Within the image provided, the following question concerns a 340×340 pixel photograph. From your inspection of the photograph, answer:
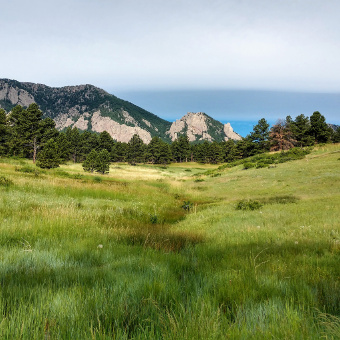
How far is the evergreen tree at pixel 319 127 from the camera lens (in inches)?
2773

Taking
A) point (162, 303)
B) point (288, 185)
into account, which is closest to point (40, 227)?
point (162, 303)

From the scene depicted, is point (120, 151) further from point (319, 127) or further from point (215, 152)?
point (319, 127)

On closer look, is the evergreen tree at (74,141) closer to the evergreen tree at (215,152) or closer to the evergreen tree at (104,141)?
the evergreen tree at (104,141)

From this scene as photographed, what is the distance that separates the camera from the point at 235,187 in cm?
2380

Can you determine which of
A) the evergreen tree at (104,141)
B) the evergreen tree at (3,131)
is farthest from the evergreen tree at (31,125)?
the evergreen tree at (104,141)

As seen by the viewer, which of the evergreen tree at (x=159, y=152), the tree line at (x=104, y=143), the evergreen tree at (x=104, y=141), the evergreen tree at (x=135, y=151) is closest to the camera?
the tree line at (x=104, y=143)

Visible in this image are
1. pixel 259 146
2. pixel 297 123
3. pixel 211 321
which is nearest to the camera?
pixel 211 321

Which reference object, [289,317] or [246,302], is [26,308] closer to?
[246,302]

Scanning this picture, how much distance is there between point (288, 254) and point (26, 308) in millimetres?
4412

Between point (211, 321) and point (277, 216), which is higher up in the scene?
point (211, 321)

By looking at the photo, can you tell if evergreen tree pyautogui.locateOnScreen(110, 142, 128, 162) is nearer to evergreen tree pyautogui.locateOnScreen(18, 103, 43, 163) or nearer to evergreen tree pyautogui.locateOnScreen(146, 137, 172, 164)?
evergreen tree pyautogui.locateOnScreen(146, 137, 172, 164)

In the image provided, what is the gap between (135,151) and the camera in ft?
350

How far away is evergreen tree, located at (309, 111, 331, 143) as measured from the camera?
231ft

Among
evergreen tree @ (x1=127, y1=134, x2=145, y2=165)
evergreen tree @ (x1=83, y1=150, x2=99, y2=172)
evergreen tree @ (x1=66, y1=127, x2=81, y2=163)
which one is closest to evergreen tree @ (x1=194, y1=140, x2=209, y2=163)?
evergreen tree @ (x1=127, y1=134, x2=145, y2=165)
